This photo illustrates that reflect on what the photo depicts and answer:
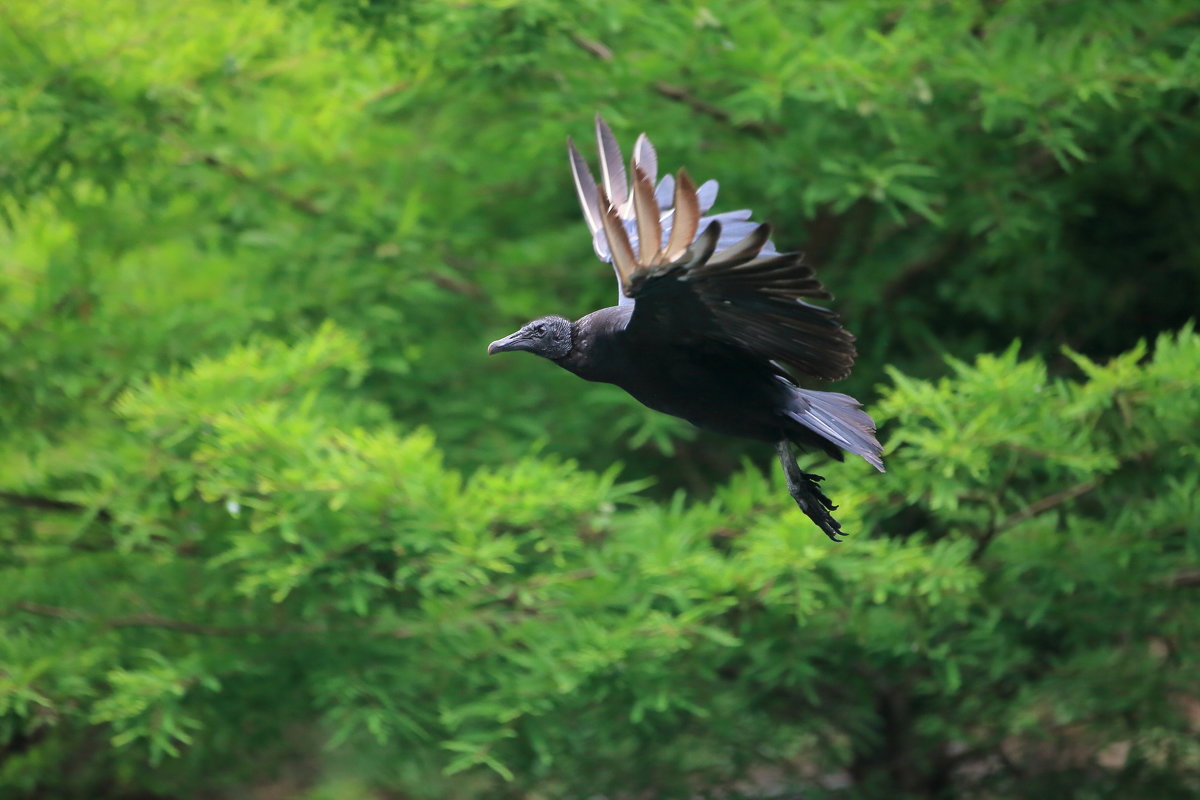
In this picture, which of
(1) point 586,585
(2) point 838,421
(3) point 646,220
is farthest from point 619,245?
(1) point 586,585

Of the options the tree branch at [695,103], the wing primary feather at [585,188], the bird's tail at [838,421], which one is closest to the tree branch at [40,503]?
the tree branch at [695,103]

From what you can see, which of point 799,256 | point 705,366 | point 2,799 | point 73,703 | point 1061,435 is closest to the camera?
point 799,256

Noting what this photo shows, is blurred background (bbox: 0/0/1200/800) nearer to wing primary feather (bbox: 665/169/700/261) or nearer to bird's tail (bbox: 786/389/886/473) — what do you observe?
bird's tail (bbox: 786/389/886/473)

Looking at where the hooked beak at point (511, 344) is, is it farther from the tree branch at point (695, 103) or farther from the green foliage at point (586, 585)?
the tree branch at point (695, 103)

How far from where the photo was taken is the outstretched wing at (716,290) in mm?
2105

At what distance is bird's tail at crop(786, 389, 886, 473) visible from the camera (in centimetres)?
250

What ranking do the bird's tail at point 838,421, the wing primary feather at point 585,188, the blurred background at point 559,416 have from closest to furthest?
the bird's tail at point 838,421
the wing primary feather at point 585,188
the blurred background at point 559,416

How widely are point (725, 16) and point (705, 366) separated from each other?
216cm

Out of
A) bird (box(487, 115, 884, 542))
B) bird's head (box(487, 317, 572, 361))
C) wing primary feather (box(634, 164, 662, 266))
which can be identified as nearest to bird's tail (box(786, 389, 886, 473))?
bird (box(487, 115, 884, 542))

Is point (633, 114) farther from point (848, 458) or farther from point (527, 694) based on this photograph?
point (527, 694)

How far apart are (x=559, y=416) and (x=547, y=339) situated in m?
2.62

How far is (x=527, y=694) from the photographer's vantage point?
4.12 meters

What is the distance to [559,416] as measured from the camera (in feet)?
17.0

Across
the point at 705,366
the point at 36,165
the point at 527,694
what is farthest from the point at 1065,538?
the point at 36,165
